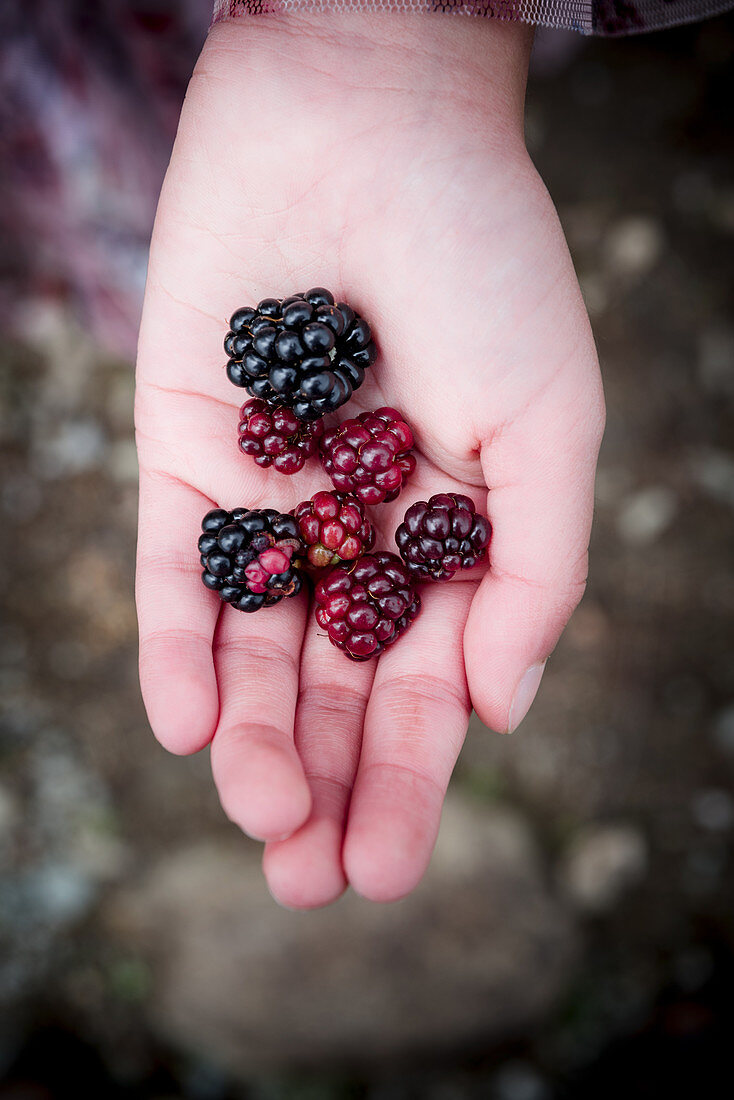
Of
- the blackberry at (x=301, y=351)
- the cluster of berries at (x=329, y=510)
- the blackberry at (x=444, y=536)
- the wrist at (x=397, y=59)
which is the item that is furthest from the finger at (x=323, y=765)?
the wrist at (x=397, y=59)

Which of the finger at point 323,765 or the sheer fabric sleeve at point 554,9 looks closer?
the finger at point 323,765

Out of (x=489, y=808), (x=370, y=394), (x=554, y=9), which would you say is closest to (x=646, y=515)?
Result: (x=489, y=808)

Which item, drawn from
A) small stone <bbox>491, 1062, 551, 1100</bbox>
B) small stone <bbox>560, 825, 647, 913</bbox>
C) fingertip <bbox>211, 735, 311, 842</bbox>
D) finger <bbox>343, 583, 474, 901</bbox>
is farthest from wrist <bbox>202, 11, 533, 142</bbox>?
small stone <bbox>491, 1062, 551, 1100</bbox>

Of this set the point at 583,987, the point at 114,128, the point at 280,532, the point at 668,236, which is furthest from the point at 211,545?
the point at 668,236

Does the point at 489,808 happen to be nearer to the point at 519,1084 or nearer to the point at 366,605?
the point at 519,1084

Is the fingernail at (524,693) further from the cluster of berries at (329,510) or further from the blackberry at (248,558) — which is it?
the blackberry at (248,558)

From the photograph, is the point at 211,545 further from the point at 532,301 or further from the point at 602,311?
the point at 602,311

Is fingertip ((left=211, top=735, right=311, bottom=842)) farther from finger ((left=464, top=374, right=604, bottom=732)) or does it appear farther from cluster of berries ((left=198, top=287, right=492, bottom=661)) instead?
finger ((left=464, top=374, right=604, bottom=732))
